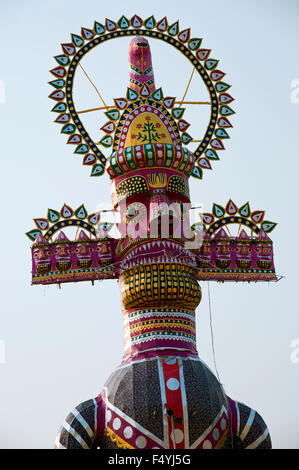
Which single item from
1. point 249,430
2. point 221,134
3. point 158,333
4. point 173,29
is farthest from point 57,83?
point 249,430

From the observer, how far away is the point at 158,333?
561 inches

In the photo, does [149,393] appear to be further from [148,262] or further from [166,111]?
[166,111]

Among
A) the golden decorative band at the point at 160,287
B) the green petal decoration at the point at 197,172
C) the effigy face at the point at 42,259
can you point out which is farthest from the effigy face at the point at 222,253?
the effigy face at the point at 42,259

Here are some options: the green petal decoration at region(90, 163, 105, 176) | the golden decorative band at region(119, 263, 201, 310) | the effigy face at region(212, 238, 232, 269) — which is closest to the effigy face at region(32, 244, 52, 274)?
the golden decorative band at region(119, 263, 201, 310)

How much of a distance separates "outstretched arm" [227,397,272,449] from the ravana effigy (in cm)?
2

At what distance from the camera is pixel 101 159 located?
1634 centimetres

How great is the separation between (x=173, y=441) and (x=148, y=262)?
3416 mm

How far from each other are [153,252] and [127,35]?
5.32 meters

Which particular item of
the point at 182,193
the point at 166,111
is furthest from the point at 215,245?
the point at 166,111

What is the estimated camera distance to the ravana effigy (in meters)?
13.3

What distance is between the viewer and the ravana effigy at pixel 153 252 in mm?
13328

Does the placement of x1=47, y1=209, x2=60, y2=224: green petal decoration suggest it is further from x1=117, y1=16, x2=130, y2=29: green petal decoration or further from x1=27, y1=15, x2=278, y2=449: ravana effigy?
x1=117, y1=16, x2=130, y2=29: green petal decoration
